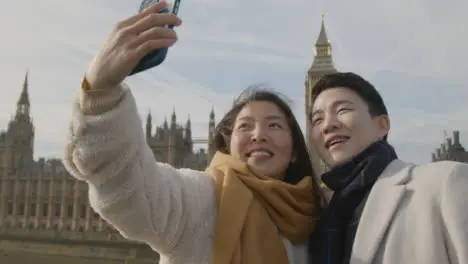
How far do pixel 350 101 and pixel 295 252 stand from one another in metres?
0.59

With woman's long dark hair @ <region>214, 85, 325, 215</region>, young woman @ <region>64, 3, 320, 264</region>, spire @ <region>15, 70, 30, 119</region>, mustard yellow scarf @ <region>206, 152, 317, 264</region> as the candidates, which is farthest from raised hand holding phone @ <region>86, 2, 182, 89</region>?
spire @ <region>15, 70, 30, 119</region>

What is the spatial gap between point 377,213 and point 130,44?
0.92 meters

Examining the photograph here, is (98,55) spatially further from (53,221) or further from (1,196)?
(1,196)

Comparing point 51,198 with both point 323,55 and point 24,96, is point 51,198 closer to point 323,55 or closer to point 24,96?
point 24,96

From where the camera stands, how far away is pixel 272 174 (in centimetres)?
192

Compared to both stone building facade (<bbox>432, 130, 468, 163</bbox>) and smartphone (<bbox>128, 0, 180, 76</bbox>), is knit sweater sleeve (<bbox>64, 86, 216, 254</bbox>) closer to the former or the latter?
smartphone (<bbox>128, 0, 180, 76</bbox>)

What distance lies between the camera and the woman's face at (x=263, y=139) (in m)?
1.88

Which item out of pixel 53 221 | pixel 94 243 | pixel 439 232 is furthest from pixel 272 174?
pixel 53 221

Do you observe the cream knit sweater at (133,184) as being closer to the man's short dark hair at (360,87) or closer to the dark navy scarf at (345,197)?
the dark navy scarf at (345,197)

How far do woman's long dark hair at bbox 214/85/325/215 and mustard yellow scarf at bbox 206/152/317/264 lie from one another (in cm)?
19

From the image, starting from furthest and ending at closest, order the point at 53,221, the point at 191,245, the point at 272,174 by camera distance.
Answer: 1. the point at 53,221
2. the point at 272,174
3. the point at 191,245

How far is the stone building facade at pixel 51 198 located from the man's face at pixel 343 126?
23119mm

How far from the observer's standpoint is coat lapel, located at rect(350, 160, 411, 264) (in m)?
1.51

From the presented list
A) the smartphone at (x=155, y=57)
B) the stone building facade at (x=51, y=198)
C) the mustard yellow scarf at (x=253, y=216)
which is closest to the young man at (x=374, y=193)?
the mustard yellow scarf at (x=253, y=216)
